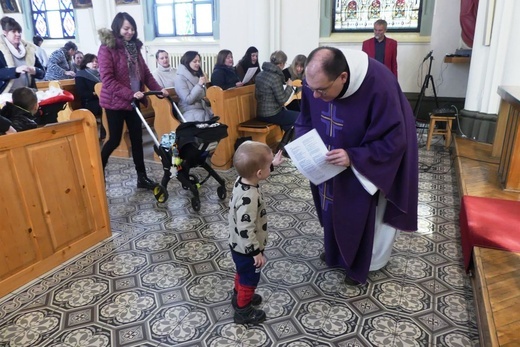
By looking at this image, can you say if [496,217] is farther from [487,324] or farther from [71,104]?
[71,104]

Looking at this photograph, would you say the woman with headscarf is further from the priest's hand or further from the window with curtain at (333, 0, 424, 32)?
A: the window with curtain at (333, 0, 424, 32)

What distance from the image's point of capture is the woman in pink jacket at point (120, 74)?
11.8 feet

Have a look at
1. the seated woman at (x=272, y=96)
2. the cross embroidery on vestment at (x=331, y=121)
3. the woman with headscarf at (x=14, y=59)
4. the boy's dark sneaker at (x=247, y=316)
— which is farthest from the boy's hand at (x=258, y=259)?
the woman with headscarf at (x=14, y=59)

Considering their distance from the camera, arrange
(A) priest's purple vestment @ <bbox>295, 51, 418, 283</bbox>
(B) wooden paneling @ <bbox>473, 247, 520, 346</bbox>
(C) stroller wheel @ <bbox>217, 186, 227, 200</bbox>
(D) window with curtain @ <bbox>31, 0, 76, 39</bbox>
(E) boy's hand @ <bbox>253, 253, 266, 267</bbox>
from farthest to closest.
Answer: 1. (D) window with curtain @ <bbox>31, 0, 76, 39</bbox>
2. (C) stroller wheel @ <bbox>217, 186, 227, 200</bbox>
3. (A) priest's purple vestment @ <bbox>295, 51, 418, 283</bbox>
4. (E) boy's hand @ <bbox>253, 253, 266, 267</bbox>
5. (B) wooden paneling @ <bbox>473, 247, 520, 346</bbox>

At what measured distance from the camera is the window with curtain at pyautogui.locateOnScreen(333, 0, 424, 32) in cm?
716

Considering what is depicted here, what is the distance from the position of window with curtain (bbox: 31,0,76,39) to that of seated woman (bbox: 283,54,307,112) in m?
6.58

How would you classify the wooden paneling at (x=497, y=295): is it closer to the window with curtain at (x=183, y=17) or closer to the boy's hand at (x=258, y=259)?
the boy's hand at (x=258, y=259)

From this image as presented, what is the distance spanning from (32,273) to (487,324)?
8.44 feet

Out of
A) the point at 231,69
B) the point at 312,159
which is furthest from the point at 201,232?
the point at 231,69

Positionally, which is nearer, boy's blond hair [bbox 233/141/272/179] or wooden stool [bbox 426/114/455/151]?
boy's blond hair [bbox 233/141/272/179]

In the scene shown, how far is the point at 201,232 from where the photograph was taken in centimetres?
328

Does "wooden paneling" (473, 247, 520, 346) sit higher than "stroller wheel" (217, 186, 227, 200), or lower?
higher

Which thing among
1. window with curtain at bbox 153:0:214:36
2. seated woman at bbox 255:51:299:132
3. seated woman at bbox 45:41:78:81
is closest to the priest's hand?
seated woman at bbox 255:51:299:132

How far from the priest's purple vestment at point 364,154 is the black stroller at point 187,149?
3.85ft
